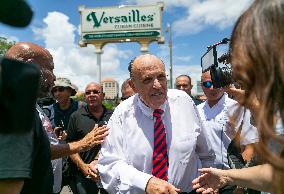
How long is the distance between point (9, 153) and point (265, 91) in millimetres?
912

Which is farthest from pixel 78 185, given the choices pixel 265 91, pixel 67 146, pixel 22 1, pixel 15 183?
pixel 22 1

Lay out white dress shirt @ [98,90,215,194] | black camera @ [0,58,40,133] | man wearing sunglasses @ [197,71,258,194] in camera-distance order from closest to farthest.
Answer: black camera @ [0,58,40,133] < white dress shirt @ [98,90,215,194] < man wearing sunglasses @ [197,71,258,194]

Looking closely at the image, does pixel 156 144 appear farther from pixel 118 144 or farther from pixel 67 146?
pixel 67 146

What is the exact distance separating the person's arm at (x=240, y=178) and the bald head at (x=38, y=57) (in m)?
1.18

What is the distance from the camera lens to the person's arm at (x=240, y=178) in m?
1.68

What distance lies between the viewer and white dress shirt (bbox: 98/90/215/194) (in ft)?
8.82

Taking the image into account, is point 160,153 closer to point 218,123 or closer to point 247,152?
point 247,152

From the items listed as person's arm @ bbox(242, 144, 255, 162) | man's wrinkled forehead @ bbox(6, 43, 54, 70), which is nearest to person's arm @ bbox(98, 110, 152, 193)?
man's wrinkled forehead @ bbox(6, 43, 54, 70)

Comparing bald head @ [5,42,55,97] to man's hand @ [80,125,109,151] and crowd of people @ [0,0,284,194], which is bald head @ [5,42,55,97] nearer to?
crowd of people @ [0,0,284,194]

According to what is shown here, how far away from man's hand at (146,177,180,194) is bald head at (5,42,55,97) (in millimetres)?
943

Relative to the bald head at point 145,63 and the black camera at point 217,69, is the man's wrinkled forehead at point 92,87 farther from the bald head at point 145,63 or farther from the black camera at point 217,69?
the black camera at point 217,69

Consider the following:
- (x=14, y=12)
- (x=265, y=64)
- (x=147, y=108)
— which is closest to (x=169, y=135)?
(x=147, y=108)

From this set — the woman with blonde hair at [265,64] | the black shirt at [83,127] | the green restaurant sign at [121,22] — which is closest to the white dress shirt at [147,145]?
the woman with blonde hair at [265,64]

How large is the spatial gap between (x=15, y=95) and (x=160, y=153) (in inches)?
88.8
